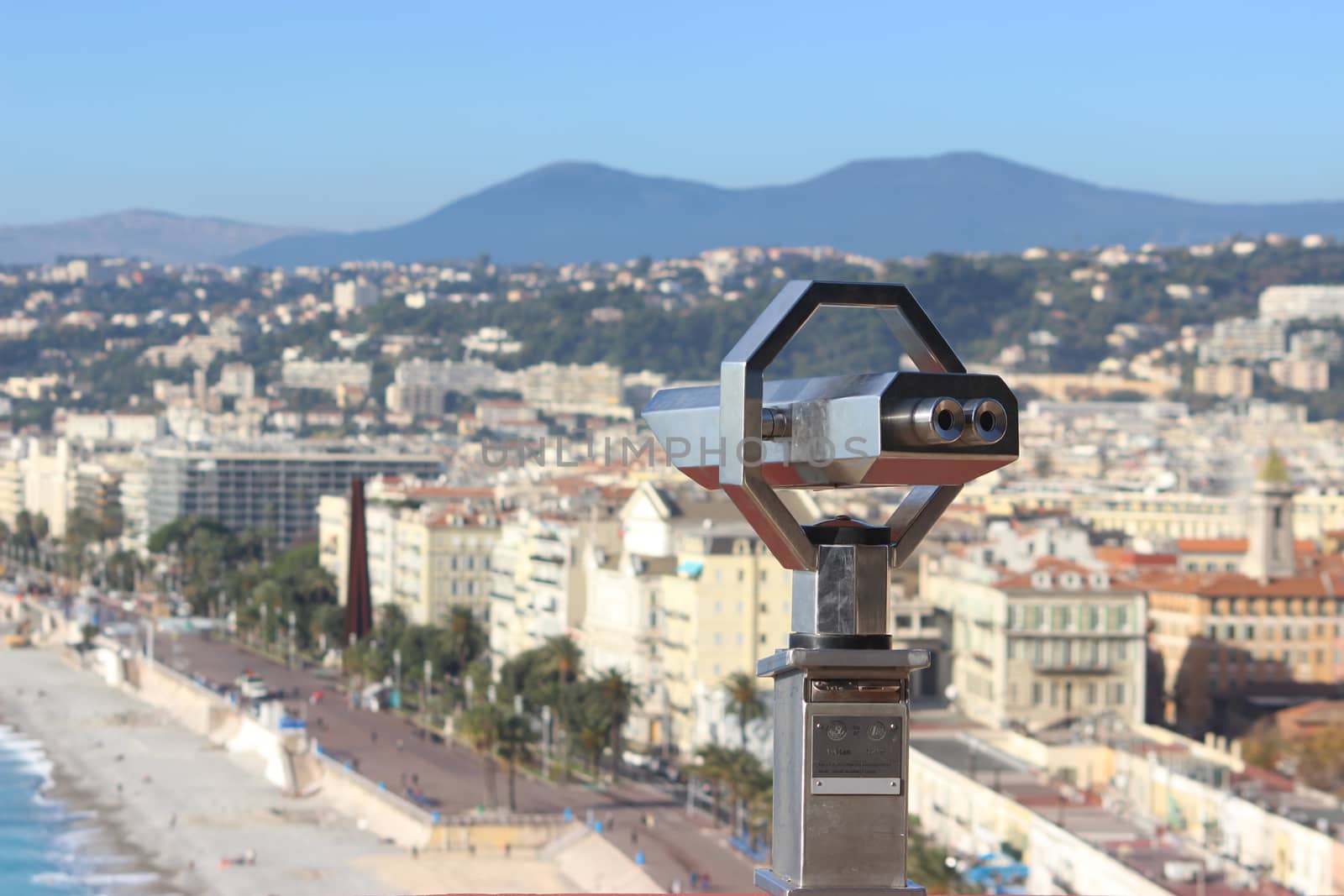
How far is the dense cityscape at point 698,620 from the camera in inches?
1008

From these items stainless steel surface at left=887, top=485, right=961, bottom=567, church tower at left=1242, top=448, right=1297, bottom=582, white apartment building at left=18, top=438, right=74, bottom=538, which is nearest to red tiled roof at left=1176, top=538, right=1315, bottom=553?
church tower at left=1242, top=448, right=1297, bottom=582

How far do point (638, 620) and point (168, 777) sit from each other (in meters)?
7.52

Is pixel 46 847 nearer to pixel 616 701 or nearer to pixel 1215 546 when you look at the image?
pixel 616 701

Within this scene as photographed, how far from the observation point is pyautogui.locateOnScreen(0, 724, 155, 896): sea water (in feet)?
87.8

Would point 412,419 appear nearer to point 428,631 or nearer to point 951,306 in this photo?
point 951,306

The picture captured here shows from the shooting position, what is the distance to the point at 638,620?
36094mm

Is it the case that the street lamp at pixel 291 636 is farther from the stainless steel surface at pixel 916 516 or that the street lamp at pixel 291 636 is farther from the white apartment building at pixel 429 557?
the stainless steel surface at pixel 916 516

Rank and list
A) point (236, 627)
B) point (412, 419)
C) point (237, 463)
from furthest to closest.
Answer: point (412, 419) → point (237, 463) → point (236, 627)

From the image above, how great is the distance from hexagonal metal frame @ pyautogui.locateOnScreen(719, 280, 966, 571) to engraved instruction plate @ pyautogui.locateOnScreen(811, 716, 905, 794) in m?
0.24

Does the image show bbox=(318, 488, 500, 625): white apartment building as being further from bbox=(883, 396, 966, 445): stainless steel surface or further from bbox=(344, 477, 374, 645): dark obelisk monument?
bbox=(883, 396, 966, 445): stainless steel surface

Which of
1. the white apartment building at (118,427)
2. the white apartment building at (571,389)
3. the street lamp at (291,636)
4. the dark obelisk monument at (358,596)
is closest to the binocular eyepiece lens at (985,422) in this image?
the dark obelisk monument at (358,596)

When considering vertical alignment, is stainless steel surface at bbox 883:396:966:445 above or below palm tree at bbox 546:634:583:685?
above

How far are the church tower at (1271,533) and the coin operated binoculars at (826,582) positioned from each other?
39774mm

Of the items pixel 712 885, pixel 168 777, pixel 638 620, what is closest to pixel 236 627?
pixel 168 777
